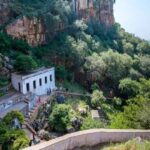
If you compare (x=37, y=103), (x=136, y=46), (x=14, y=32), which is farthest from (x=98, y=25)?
(x=37, y=103)

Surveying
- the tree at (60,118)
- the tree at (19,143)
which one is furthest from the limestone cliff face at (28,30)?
the tree at (19,143)

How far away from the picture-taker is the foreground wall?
342 inches

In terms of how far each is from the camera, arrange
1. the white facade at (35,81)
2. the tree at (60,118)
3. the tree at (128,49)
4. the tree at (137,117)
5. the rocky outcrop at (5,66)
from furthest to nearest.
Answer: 1. the tree at (128,49)
2. the rocky outcrop at (5,66)
3. the white facade at (35,81)
4. the tree at (60,118)
5. the tree at (137,117)

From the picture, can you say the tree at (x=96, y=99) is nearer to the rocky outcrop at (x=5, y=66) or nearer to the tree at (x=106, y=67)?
the tree at (x=106, y=67)

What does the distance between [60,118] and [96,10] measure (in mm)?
34731

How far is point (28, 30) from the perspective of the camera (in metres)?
42.2

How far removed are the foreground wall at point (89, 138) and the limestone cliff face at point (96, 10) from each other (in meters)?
46.1

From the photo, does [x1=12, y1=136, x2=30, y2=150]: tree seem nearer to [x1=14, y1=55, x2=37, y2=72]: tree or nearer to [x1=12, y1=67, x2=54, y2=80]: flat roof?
[x1=12, y1=67, x2=54, y2=80]: flat roof

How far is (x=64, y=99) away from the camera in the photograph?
33500 millimetres

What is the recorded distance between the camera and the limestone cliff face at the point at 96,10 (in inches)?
2219

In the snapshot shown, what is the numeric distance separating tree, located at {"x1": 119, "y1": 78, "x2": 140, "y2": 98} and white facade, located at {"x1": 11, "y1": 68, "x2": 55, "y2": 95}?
932 cm

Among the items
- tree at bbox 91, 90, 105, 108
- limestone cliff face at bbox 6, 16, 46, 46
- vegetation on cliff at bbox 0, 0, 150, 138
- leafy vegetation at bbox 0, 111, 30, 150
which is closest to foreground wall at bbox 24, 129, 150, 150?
leafy vegetation at bbox 0, 111, 30, 150

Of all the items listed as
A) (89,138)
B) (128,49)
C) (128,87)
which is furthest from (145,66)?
(89,138)

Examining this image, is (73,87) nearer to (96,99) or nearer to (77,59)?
(77,59)
